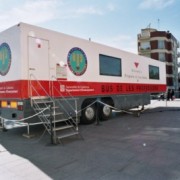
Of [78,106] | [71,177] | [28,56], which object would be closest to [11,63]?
[28,56]

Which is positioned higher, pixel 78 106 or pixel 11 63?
pixel 11 63

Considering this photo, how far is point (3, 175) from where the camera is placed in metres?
4.49

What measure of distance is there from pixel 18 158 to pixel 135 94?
9.25 metres

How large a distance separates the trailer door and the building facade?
44.2 metres

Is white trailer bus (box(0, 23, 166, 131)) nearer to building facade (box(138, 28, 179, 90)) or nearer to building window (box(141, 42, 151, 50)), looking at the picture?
building facade (box(138, 28, 179, 90))

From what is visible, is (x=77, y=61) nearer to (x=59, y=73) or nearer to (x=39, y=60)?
(x=59, y=73)

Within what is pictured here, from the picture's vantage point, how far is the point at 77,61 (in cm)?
954

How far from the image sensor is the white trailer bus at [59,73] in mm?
7641

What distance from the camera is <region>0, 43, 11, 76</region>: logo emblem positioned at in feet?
26.8

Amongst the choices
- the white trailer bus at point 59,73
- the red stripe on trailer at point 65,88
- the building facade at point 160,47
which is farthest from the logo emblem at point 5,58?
the building facade at point 160,47

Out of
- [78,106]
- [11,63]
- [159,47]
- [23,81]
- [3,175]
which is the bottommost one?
[3,175]

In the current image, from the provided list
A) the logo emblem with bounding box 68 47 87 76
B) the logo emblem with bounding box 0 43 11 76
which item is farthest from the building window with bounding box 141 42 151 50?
the logo emblem with bounding box 0 43 11 76

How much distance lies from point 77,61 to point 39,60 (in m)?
1.99

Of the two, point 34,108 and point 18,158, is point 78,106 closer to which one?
point 34,108
